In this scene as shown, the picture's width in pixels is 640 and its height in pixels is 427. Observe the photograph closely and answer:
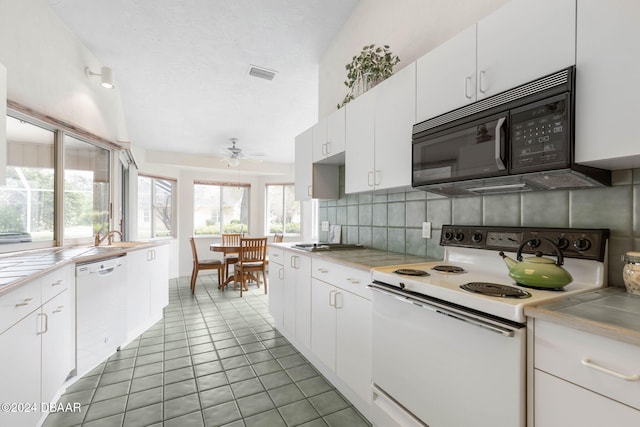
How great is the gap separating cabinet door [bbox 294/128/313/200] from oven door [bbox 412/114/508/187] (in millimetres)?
1422

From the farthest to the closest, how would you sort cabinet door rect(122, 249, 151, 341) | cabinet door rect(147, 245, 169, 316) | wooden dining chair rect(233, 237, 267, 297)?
wooden dining chair rect(233, 237, 267, 297) < cabinet door rect(147, 245, 169, 316) < cabinet door rect(122, 249, 151, 341)

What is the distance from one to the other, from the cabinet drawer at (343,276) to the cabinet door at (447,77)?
95cm

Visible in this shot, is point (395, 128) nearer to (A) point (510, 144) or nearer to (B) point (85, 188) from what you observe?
(A) point (510, 144)

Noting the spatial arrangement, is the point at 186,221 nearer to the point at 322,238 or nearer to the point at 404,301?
the point at 322,238

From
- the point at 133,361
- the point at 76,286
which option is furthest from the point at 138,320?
the point at 76,286

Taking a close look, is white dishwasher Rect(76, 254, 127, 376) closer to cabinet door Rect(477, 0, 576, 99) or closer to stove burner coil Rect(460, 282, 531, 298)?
stove burner coil Rect(460, 282, 531, 298)

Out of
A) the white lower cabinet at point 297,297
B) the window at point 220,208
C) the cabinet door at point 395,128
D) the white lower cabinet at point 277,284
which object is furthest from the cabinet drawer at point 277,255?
the window at point 220,208

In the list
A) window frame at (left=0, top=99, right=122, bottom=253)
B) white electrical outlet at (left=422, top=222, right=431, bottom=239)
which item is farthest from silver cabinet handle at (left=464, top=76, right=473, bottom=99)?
window frame at (left=0, top=99, right=122, bottom=253)

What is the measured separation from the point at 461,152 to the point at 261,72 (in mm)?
2498

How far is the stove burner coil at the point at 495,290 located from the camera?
0.99 m

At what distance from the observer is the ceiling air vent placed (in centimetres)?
306

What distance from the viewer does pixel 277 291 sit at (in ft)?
9.75

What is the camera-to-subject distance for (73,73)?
2.63 metres

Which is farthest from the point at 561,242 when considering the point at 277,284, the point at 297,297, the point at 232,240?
the point at 232,240
